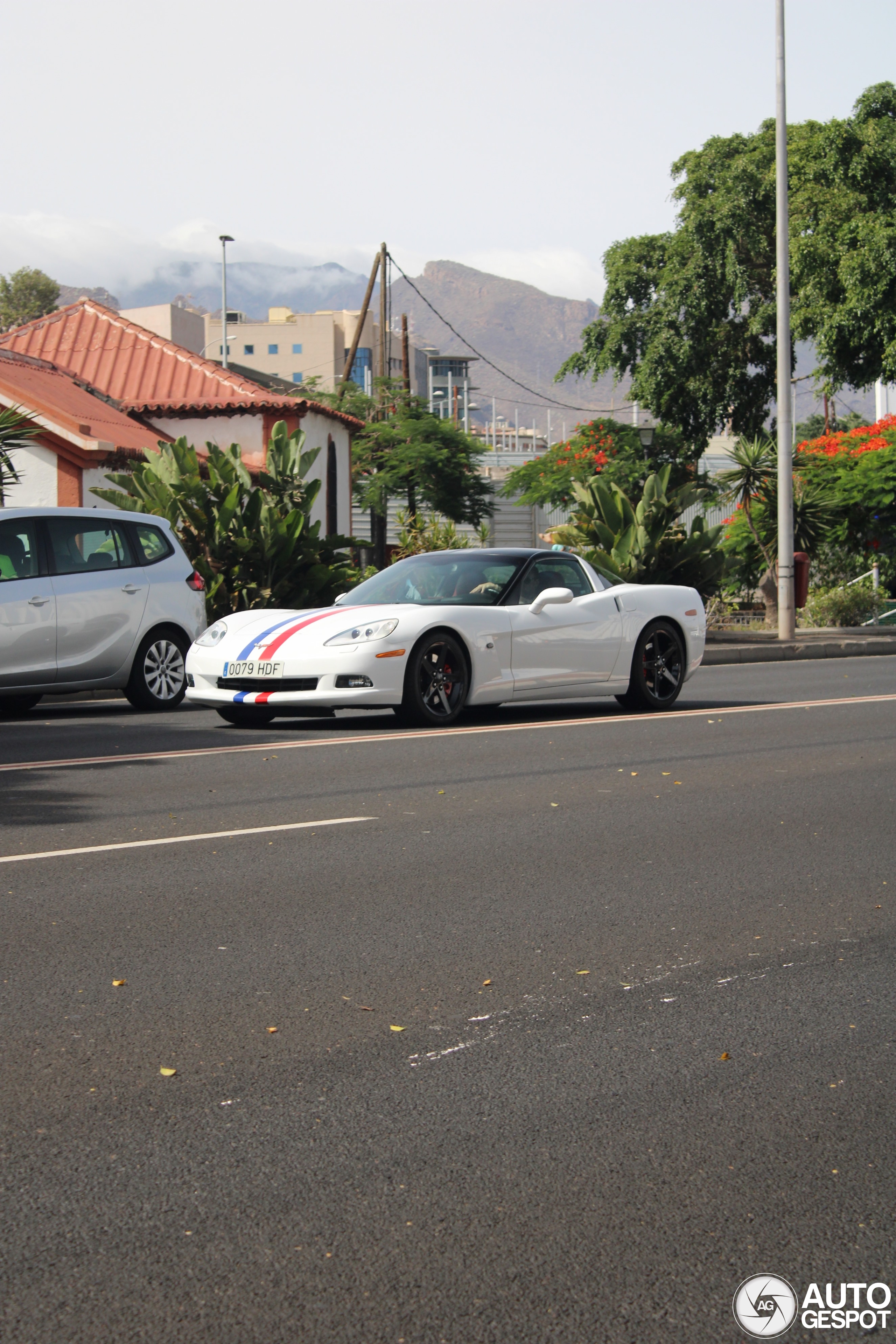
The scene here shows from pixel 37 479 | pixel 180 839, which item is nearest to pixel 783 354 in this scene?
pixel 37 479

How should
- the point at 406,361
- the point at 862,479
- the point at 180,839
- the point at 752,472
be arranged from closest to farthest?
the point at 180,839 < the point at 752,472 < the point at 862,479 < the point at 406,361

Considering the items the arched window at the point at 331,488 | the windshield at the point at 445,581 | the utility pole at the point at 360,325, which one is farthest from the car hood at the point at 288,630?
the utility pole at the point at 360,325

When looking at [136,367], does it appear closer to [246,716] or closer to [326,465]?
[326,465]

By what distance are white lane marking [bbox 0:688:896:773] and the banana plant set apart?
8.53 metres

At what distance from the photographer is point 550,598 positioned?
11.9 meters

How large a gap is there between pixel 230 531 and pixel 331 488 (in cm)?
1762

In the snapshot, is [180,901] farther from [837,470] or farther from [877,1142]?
[837,470]

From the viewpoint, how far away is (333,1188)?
123 inches

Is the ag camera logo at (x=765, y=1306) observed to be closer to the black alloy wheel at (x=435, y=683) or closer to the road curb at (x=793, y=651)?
the black alloy wheel at (x=435, y=683)

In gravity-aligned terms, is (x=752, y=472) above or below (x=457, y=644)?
above

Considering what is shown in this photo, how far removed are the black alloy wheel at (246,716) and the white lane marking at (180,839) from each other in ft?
13.9

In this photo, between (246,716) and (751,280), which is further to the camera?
(751,280)

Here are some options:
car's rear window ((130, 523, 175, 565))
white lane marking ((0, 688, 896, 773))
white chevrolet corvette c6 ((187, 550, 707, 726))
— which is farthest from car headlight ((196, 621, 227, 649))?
car's rear window ((130, 523, 175, 565))

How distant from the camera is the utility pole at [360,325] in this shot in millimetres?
46625
